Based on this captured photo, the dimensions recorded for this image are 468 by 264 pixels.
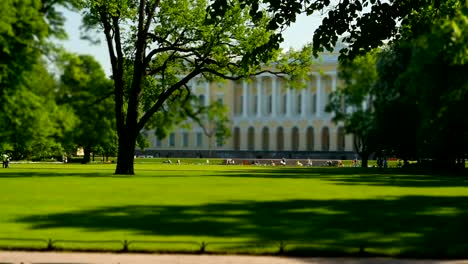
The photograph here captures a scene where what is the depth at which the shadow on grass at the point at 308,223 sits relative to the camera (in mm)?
15477

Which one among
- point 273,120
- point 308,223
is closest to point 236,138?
point 273,120

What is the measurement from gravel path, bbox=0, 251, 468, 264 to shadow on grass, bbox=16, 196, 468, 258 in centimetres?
80

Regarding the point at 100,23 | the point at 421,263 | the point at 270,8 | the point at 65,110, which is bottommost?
the point at 421,263

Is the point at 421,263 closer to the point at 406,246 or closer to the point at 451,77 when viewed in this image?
→ the point at 406,246

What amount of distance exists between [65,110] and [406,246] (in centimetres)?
773

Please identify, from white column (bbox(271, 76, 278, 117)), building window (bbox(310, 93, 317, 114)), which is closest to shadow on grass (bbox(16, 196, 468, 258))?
building window (bbox(310, 93, 317, 114))

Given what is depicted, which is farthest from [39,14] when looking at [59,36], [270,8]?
[270,8]

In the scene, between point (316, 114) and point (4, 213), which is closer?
point (4, 213)

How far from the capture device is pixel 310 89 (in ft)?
488

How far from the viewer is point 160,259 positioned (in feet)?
44.3

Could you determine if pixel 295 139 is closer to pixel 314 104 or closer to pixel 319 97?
pixel 314 104

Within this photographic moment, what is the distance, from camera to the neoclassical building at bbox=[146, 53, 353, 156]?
145500 mm

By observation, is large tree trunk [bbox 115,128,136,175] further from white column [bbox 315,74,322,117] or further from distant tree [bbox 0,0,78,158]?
white column [bbox 315,74,322,117]

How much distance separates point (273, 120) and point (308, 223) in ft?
436
